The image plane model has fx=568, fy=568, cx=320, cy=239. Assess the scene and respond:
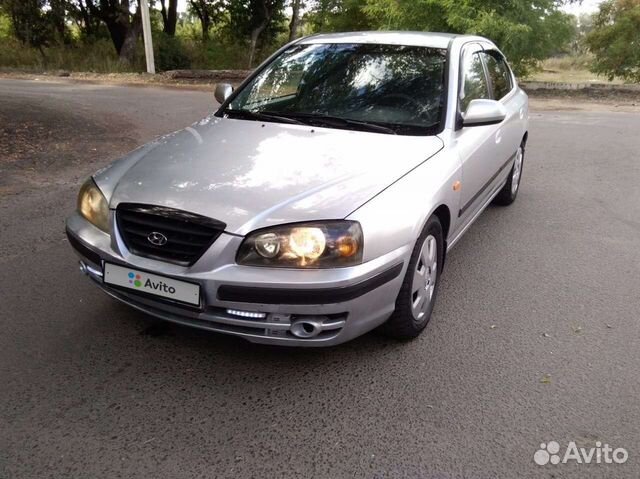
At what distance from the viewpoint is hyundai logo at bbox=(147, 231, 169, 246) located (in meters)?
2.67

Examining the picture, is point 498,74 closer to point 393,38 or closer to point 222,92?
point 393,38

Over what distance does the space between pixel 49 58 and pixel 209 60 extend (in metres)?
6.96

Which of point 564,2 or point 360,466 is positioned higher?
point 564,2

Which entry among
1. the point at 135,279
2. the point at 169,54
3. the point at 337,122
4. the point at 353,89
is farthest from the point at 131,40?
the point at 135,279

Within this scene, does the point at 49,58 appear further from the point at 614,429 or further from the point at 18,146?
the point at 614,429

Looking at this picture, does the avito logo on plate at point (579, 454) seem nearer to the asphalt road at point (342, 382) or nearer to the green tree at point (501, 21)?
the asphalt road at point (342, 382)

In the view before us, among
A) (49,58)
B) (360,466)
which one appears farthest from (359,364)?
(49,58)

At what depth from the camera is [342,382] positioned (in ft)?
9.39

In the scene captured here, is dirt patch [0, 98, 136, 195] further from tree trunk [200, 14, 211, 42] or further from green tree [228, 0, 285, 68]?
tree trunk [200, 14, 211, 42]

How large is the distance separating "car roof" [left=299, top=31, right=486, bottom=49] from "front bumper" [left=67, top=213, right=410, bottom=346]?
1983mm

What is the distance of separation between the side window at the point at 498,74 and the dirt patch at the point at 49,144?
4.41 metres

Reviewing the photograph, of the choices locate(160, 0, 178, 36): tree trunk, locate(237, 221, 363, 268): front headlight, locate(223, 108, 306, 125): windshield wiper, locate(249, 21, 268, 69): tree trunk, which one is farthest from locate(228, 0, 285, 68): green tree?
locate(237, 221, 363, 268): front headlight

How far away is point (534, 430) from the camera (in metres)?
2.54

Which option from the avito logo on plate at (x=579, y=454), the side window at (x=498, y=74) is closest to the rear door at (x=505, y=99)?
the side window at (x=498, y=74)
